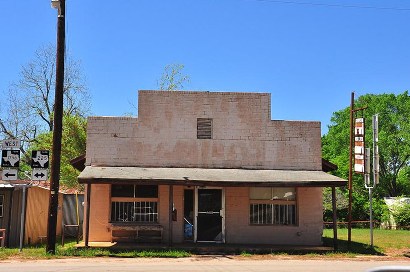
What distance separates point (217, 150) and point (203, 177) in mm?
2215

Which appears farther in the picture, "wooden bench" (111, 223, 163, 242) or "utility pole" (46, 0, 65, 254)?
"wooden bench" (111, 223, 163, 242)

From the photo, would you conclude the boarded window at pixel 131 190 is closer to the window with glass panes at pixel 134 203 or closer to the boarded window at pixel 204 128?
the window with glass panes at pixel 134 203

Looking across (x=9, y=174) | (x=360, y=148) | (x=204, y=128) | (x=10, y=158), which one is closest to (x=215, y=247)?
(x=204, y=128)

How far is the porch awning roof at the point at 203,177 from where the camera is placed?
51.6 feet

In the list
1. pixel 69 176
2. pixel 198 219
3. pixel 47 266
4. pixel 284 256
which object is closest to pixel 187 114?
pixel 198 219

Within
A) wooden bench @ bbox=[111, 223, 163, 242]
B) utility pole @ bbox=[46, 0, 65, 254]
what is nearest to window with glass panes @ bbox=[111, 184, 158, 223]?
wooden bench @ bbox=[111, 223, 163, 242]

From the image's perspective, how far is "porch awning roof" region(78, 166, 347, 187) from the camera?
15.7 metres

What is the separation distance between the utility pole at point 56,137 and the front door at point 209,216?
5.26m

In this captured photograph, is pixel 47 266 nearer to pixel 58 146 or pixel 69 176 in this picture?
pixel 58 146

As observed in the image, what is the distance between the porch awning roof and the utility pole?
33.0 inches

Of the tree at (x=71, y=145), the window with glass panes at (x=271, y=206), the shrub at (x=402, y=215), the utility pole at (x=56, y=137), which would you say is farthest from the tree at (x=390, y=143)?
the utility pole at (x=56, y=137)

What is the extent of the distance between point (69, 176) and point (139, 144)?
52.3 ft

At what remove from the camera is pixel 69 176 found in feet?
106

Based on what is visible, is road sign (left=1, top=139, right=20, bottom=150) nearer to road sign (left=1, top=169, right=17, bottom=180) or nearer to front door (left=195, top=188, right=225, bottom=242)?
road sign (left=1, top=169, right=17, bottom=180)
